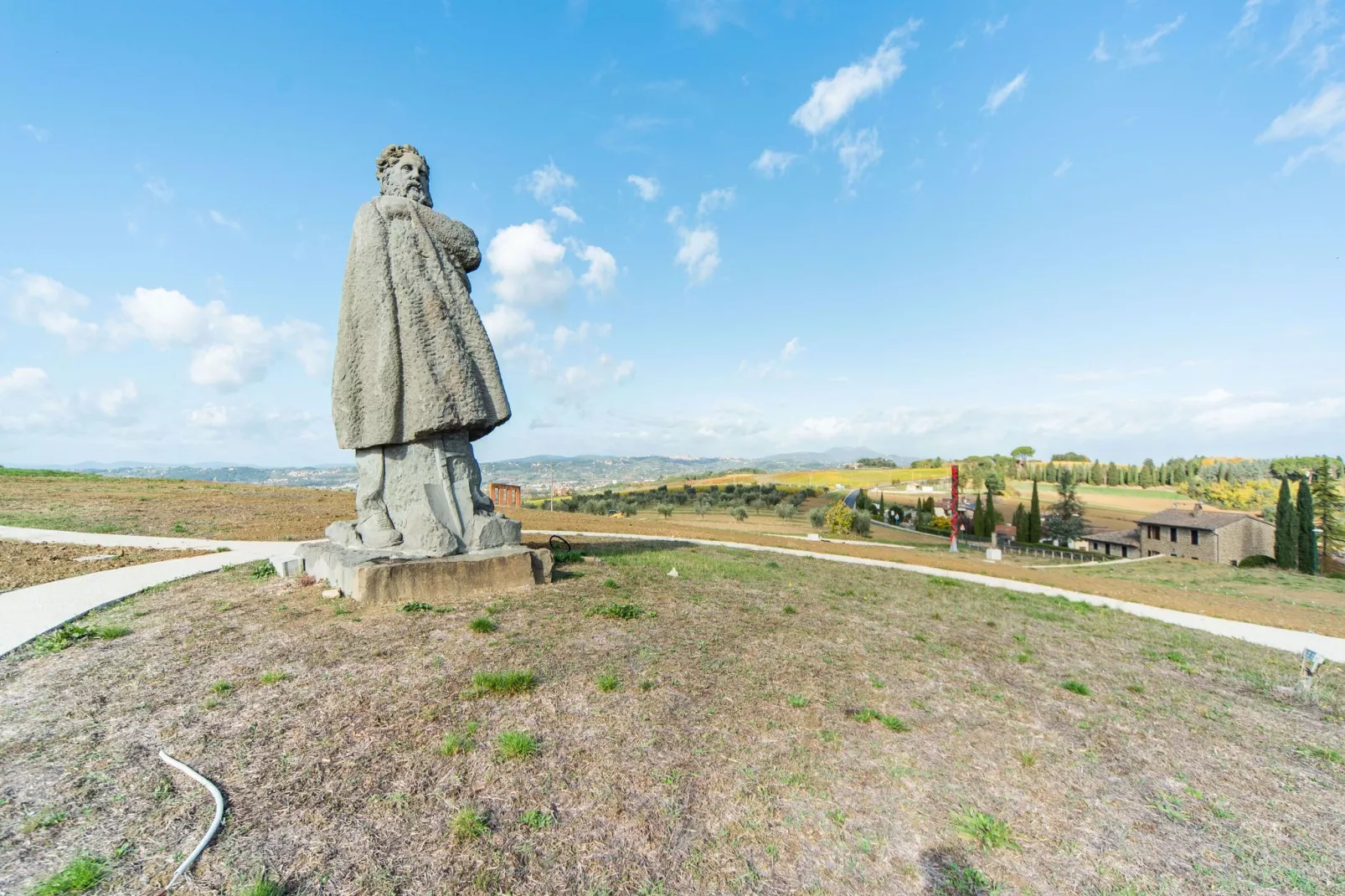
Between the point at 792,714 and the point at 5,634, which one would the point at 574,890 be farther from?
the point at 5,634

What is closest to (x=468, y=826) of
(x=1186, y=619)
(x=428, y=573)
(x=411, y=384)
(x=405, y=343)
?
(x=428, y=573)

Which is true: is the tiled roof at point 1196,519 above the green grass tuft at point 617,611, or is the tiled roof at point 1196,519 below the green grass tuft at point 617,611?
below

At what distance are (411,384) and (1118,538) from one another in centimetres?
6468

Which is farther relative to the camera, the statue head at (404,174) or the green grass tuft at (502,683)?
the statue head at (404,174)

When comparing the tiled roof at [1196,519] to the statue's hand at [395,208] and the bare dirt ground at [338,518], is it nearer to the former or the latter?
the bare dirt ground at [338,518]

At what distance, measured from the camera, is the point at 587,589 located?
9.16 metres

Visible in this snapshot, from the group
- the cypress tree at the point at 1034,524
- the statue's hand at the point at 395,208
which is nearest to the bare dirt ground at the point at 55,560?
the statue's hand at the point at 395,208

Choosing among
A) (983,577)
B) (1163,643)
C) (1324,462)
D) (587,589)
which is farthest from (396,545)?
(1324,462)

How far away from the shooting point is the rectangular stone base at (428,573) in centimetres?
788

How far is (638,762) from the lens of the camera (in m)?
4.45

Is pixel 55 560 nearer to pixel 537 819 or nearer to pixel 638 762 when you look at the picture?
pixel 537 819

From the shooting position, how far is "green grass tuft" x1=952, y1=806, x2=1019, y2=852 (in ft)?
12.9

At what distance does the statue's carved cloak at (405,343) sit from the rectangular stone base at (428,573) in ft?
6.49

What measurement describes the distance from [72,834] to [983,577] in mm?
21146
